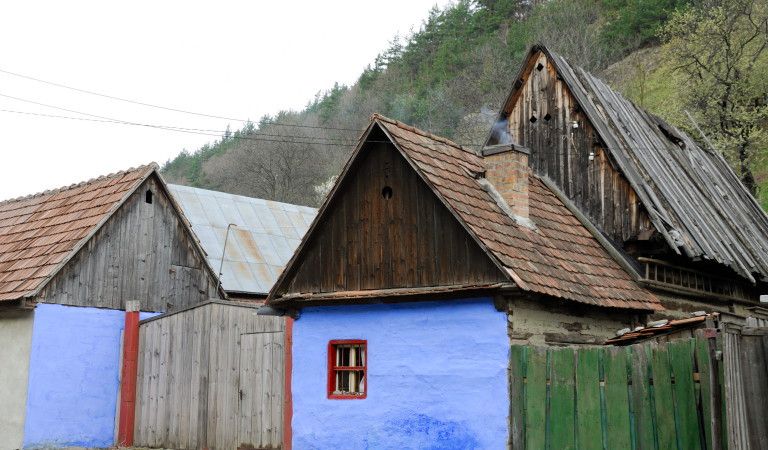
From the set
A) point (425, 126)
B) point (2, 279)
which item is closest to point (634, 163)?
point (2, 279)

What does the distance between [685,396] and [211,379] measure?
9348 mm

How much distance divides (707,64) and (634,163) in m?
19.0

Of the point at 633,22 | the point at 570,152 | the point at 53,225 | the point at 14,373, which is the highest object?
the point at 633,22

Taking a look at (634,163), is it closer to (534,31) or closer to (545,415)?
(545,415)

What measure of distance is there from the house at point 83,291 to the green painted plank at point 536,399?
1037 cm

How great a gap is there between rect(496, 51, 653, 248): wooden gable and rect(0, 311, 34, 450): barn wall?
1087cm

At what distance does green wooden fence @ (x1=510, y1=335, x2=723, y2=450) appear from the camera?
8.60 metres

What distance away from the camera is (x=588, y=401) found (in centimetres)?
948

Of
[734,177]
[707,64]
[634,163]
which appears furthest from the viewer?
[707,64]

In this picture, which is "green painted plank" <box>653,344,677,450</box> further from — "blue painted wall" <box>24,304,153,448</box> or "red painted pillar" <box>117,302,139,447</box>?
"blue painted wall" <box>24,304,153,448</box>

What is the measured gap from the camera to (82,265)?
1755cm

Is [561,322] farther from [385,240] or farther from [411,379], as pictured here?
[385,240]

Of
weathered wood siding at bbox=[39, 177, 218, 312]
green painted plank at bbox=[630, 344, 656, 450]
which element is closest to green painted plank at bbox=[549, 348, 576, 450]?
green painted plank at bbox=[630, 344, 656, 450]

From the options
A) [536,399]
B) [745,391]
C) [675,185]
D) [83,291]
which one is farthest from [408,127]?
[83,291]
